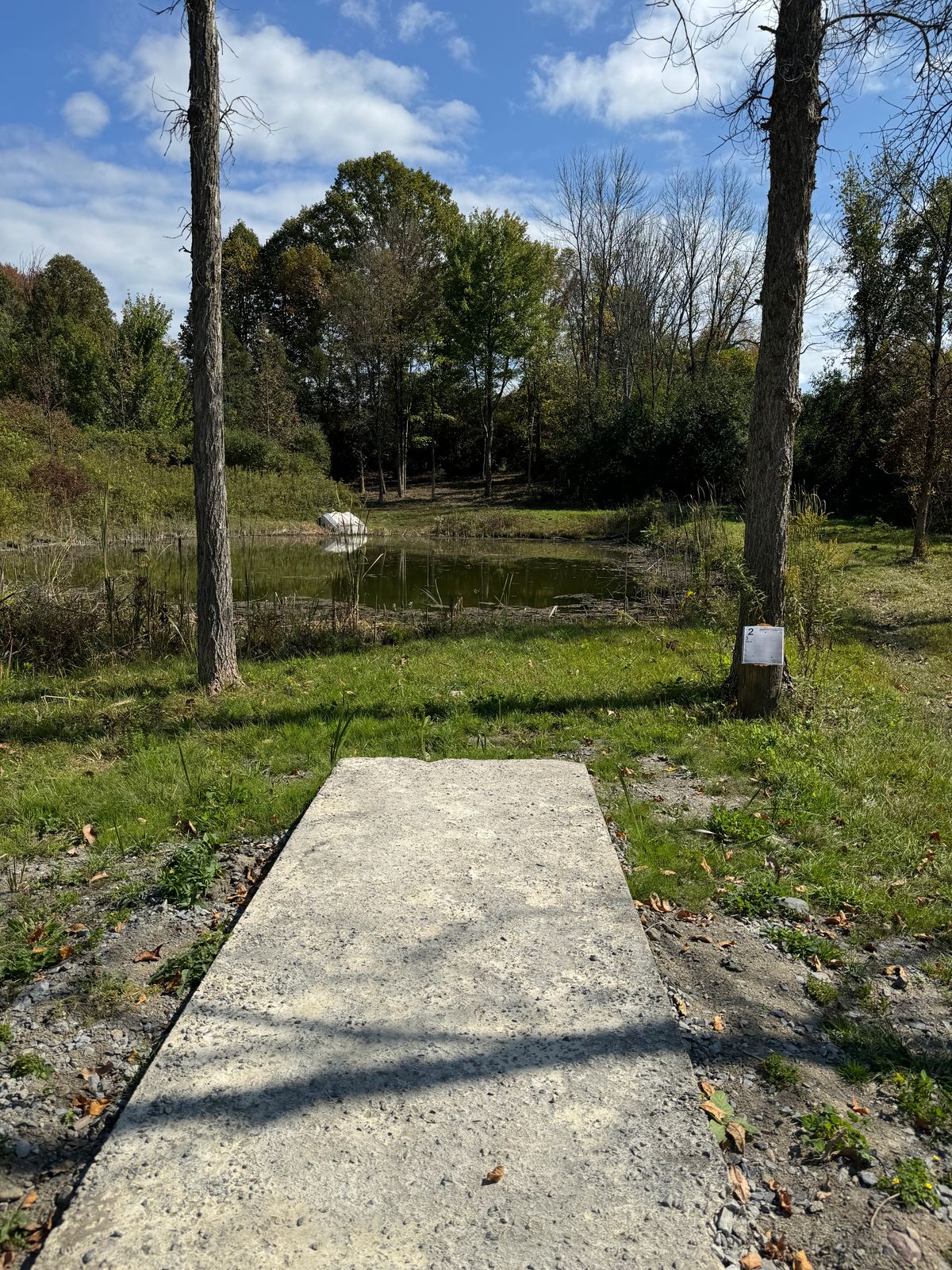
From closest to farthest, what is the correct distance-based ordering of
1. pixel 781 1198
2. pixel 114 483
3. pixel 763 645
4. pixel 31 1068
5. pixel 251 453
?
pixel 781 1198 → pixel 31 1068 → pixel 763 645 → pixel 114 483 → pixel 251 453

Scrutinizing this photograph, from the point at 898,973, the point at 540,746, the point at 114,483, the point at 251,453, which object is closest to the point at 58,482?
the point at 114,483

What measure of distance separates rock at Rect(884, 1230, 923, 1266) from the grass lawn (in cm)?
156

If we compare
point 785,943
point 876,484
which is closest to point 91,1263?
point 785,943

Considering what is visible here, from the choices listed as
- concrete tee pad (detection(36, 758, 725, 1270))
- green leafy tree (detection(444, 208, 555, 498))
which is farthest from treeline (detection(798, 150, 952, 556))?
concrete tee pad (detection(36, 758, 725, 1270))

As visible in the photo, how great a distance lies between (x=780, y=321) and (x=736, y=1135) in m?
4.89

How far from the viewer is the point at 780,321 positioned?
532 centimetres

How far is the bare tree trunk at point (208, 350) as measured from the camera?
5.62 metres

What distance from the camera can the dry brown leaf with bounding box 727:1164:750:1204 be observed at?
199cm

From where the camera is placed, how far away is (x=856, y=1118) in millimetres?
2246

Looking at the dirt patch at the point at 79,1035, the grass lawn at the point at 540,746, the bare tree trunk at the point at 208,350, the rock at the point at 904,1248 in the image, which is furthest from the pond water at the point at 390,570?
the rock at the point at 904,1248

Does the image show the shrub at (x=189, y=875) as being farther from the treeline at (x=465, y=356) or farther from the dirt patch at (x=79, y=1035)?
the treeline at (x=465, y=356)

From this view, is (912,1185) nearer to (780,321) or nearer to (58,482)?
(780,321)

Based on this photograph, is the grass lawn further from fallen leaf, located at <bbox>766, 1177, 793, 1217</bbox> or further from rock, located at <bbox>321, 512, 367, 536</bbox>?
rock, located at <bbox>321, 512, 367, 536</bbox>

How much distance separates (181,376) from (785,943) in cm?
3304
